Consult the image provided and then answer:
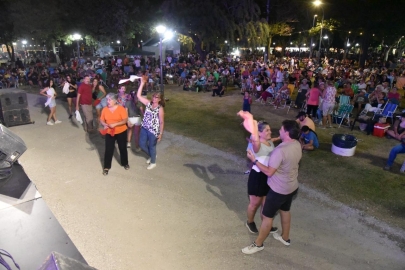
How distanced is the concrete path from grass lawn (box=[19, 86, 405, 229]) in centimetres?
47

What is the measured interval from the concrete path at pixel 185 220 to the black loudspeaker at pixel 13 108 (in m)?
2.91

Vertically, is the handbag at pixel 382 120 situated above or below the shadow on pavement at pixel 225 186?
above

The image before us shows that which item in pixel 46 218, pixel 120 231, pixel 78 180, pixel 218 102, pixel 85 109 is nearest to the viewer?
pixel 46 218

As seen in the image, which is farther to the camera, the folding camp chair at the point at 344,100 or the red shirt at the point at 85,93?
the folding camp chair at the point at 344,100

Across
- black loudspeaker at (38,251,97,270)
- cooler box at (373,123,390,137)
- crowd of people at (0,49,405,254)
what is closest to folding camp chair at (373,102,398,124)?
crowd of people at (0,49,405,254)

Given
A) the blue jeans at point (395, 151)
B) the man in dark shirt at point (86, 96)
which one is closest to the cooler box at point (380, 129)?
the blue jeans at point (395, 151)

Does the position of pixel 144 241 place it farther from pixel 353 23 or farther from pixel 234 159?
pixel 353 23

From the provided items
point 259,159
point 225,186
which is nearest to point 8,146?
point 259,159

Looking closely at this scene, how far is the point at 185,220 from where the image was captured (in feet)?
15.3

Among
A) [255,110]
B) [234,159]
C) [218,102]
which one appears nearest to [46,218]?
[234,159]

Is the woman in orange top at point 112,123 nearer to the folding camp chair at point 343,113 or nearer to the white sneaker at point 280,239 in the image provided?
the white sneaker at point 280,239

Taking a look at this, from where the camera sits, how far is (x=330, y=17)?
32594mm

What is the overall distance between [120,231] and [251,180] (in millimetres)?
1957

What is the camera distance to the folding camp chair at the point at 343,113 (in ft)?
32.2
